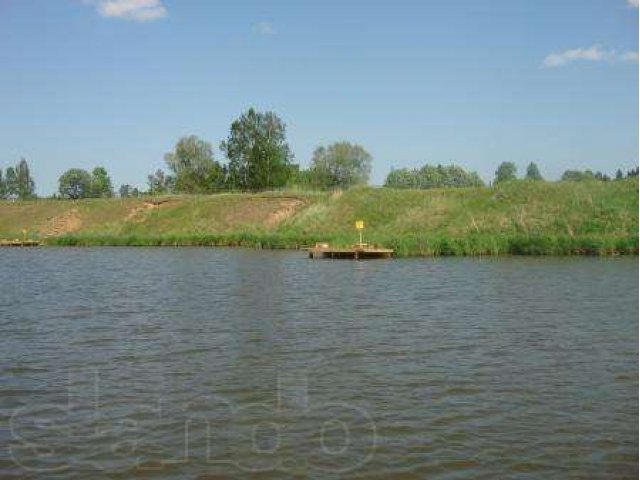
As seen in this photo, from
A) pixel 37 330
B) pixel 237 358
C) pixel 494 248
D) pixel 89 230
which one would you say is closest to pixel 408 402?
pixel 237 358

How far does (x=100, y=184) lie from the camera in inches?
6029

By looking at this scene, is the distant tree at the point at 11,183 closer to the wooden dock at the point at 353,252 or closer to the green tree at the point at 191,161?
the green tree at the point at 191,161

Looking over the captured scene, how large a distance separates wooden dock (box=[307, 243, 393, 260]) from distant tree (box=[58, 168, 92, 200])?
119 meters

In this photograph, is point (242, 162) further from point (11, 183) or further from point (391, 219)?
point (11, 183)

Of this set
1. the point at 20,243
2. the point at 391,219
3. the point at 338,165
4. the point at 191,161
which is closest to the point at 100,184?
the point at 191,161

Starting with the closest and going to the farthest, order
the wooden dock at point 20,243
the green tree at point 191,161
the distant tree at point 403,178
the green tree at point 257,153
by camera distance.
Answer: the wooden dock at point 20,243, the green tree at point 257,153, the green tree at point 191,161, the distant tree at point 403,178

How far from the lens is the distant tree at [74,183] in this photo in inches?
6216

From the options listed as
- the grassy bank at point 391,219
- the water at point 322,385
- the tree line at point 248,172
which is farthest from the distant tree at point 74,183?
the water at point 322,385

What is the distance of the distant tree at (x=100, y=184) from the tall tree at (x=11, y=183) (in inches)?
1255

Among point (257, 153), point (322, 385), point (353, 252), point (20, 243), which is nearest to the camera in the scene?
point (322, 385)

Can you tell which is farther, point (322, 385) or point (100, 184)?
point (100, 184)

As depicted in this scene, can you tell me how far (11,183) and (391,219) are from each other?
13381cm

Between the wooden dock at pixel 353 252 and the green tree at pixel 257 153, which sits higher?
the green tree at pixel 257 153

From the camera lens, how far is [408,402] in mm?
11789
